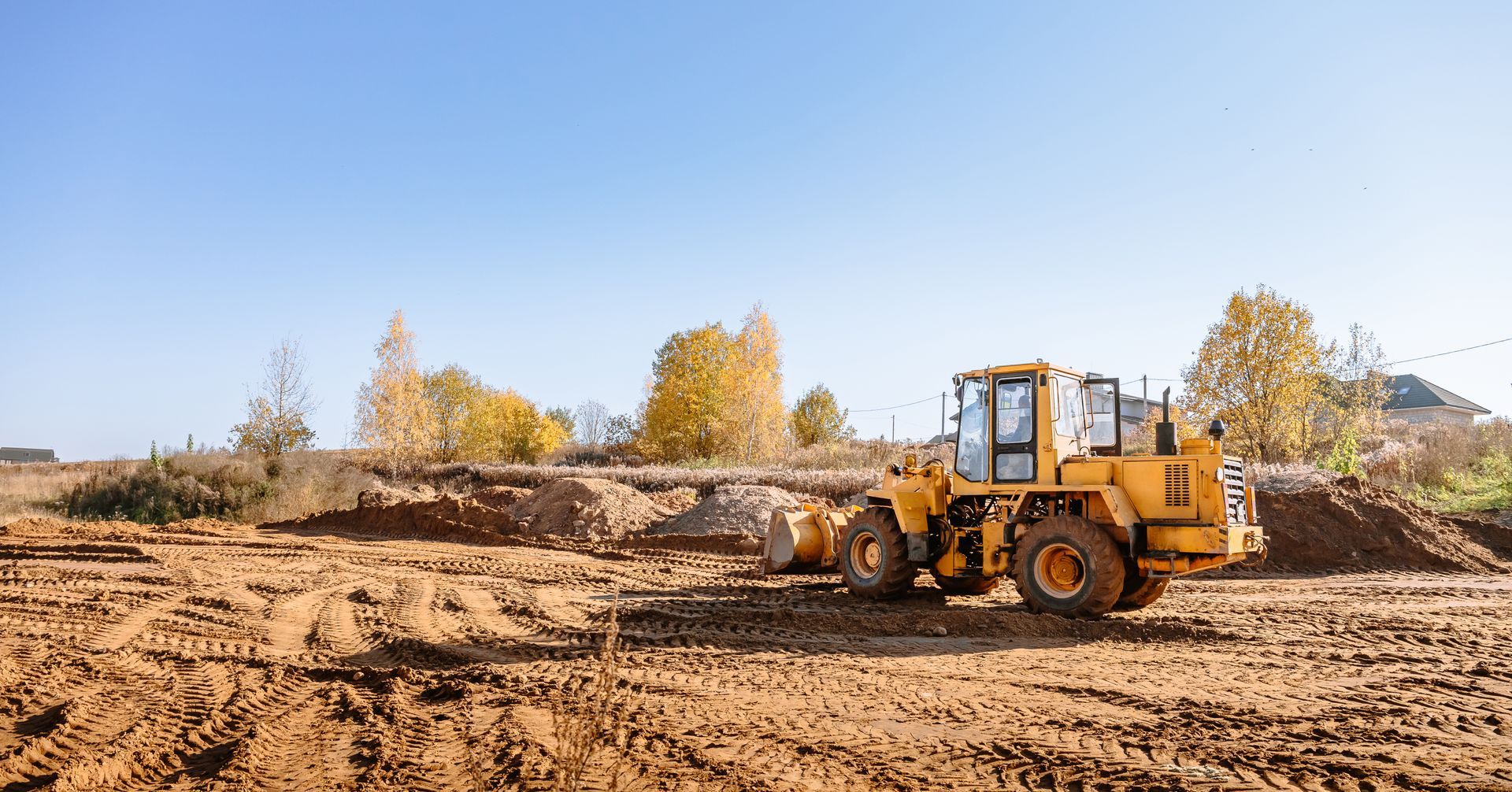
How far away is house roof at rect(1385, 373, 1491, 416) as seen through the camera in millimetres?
50375

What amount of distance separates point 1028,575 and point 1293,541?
8.92 metres

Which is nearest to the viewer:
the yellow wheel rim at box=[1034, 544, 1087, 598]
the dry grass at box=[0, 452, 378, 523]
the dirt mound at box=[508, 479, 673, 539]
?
the yellow wheel rim at box=[1034, 544, 1087, 598]

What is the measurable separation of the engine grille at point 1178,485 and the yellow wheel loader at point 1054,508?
0.01 meters

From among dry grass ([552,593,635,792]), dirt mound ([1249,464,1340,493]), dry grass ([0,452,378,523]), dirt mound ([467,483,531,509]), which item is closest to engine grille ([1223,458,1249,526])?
dry grass ([552,593,635,792])

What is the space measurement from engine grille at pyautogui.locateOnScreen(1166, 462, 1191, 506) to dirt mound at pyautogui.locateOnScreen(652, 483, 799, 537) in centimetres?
1055

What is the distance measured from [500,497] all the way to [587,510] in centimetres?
465

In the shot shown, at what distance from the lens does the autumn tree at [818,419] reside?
47.8m

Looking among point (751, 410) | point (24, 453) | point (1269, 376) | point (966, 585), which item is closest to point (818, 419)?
point (751, 410)

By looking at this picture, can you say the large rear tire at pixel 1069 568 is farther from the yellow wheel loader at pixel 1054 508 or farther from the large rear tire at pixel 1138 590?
the large rear tire at pixel 1138 590

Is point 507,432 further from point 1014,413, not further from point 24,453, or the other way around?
point 24,453

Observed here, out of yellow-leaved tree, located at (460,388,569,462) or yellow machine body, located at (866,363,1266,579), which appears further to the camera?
yellow-leaved tree, located at (460,388,569,462)

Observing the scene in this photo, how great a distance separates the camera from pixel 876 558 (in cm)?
1163

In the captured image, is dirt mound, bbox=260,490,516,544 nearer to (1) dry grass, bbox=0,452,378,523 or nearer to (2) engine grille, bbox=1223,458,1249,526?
(1) dry grass, bbox=0,452,378,523

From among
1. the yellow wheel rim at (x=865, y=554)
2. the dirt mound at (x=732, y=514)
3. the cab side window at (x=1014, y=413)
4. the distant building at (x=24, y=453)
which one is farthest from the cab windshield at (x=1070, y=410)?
the distant building at (x=24, y=453)
